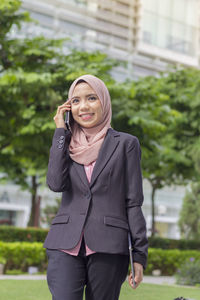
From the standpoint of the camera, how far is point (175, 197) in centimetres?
5019

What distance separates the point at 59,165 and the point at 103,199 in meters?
0.26

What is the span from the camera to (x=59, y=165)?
2492 millimetres

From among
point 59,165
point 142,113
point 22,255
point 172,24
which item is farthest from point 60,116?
point 172,24

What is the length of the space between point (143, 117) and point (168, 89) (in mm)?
5297

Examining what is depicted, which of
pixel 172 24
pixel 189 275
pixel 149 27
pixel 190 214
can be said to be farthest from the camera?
pixel 172 24

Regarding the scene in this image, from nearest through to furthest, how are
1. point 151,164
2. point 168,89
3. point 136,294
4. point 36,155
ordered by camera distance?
point 136,294, point 36,155, point 151,164, point 168,89

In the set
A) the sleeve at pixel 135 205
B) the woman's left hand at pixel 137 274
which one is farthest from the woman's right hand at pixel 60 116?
the woman's left hand at pixel 137 274

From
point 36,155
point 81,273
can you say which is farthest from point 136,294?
point 36,155

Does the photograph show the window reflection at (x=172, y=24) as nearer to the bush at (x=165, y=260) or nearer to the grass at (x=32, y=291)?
the bush at (x=165, y=260)

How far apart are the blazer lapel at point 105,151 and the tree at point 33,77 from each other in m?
8.78

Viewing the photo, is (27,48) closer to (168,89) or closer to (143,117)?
(143,117)

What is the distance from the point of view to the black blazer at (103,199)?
239 cm

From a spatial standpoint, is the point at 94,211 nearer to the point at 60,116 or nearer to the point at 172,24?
the point at 60,116

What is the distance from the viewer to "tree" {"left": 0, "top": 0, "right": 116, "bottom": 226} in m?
11.6
